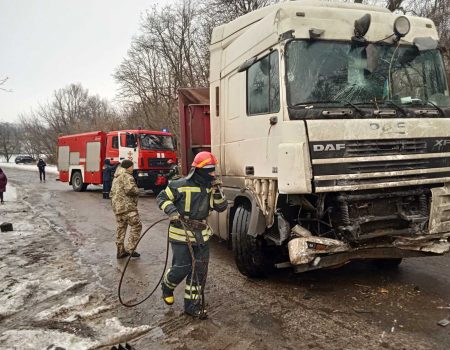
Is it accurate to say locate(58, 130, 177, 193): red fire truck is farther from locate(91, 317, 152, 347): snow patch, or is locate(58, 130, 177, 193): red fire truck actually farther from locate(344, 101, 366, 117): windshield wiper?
locate(344, 101, 366, 117): windshield wiper

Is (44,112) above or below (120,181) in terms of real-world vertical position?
above

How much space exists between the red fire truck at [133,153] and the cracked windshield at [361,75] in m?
11.2

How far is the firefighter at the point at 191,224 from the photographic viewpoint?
4.23m

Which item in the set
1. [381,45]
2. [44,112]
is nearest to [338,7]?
A: [381,45]

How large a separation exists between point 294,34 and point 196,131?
144 inches

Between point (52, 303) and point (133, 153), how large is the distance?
1069 cm

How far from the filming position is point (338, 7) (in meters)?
4.77

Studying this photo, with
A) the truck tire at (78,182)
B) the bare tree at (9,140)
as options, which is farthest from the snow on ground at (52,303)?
the bare tree at (9,140)

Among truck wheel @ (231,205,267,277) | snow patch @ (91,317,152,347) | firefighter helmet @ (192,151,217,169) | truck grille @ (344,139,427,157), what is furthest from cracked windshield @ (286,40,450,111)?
snow patch @ (91,317,152,347)

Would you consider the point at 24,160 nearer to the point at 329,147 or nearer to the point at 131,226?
the point at 131,226

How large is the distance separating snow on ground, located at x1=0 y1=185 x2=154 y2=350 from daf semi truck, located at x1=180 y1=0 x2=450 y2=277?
1911 mm

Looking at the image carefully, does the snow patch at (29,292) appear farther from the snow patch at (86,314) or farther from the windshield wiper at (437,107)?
the windshield wiper at (437,107)

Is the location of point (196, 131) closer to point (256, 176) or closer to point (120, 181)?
point (120, 181)

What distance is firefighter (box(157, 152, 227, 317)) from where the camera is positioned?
4226mm
